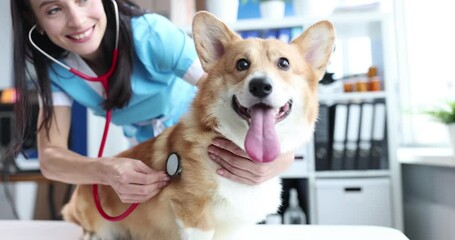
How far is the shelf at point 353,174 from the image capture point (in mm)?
2117

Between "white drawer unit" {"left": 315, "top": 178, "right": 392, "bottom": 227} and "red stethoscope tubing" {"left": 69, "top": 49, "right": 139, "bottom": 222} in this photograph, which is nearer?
"red stethoscope tubing" {"left": 69, "top": 49, "right": 139, "bottom": 222}

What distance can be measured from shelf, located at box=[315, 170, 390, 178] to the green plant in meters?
0.54

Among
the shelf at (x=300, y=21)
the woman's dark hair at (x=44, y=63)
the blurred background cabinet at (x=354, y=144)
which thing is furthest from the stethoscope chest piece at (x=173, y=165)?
the shelf at (x=300, y=21)

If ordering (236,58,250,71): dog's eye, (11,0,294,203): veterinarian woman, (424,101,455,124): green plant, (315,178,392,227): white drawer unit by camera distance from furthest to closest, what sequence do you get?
1. (315,178,392,227): white drawer unit
2. (424,101,455,124): green plant
3. (11,0,294,203): veterinarian woman
4. (236,58,250,71): dog's eye

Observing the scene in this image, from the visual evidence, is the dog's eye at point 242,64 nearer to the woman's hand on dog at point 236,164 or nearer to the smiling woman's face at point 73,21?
the woman's hand on dog at point 236,164

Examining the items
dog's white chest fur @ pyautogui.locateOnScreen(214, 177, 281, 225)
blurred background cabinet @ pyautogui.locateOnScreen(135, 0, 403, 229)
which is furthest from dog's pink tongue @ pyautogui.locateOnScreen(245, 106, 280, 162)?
blurred background cabinet @ pyautogui.locateOnScreen(135, 0, 403, 229)

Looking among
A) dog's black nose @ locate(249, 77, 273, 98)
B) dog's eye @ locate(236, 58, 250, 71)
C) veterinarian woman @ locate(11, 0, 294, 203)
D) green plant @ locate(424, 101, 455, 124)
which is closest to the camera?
dog's black nose @ locate(249, 77, 273, 98)

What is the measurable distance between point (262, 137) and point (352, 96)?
146cm

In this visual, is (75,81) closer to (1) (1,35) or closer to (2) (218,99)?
(2) (218,99)

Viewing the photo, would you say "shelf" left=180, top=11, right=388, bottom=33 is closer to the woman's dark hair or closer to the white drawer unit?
the white drawer unit

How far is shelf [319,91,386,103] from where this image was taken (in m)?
2.13

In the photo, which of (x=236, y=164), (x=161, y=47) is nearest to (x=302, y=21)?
(x=161, y=47)

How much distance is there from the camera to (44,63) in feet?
4.10

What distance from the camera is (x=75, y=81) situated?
51.6 inches
